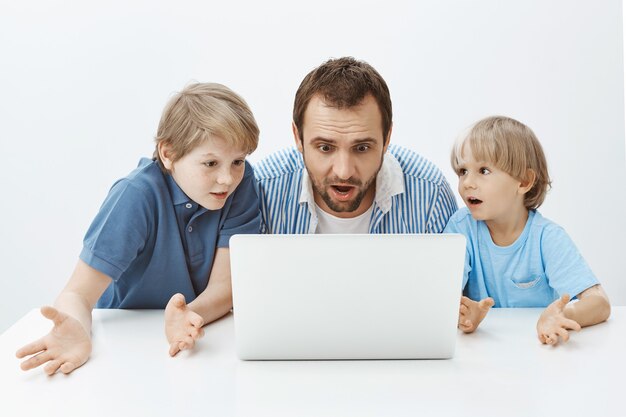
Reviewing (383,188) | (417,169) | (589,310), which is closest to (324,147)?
(383,188)

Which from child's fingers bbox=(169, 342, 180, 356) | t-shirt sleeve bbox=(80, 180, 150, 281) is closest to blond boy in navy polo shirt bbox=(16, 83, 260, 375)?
t-shirt sleeve bbox=(80, 180, 150, 281)

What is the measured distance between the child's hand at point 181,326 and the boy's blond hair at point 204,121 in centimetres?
49

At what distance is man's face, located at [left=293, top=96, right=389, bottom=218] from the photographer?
6.73 feet

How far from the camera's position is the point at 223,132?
1856 millimetres

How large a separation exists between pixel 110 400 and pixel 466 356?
0.67 metres

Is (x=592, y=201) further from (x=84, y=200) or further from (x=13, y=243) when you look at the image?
(x=13, y=243)

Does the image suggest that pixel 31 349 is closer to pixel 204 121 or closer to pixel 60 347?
pixel 60 347

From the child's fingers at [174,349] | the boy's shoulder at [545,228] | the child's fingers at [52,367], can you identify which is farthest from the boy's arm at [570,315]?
the child's fingers at [52,367]

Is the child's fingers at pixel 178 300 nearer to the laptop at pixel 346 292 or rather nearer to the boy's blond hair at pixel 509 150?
the laptop at pixel 346 292

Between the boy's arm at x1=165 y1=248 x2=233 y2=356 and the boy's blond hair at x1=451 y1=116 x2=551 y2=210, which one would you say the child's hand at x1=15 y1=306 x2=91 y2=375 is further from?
the boy's blond hair at x1=451 y1=116 x2=551 y2=210

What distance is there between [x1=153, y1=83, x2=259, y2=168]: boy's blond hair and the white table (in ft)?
1.77

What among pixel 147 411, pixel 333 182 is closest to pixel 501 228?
pixel 333 182

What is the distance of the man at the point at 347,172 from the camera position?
2.07 metres

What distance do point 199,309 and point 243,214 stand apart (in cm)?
41
